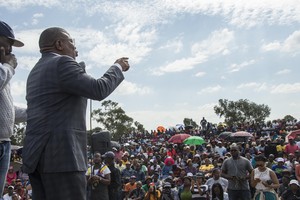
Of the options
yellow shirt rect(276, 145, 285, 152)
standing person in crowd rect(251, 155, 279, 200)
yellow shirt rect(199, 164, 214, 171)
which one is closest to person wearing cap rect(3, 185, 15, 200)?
yellow shirt rect(199, 164, 214, 171)

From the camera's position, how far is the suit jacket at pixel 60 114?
7.86 feet

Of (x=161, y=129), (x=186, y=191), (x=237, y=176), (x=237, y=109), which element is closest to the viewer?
(x=237, y=176)

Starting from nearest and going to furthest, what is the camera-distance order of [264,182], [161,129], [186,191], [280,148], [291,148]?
[264,182]
[186,191]
[291,148]
[280,148]
[161,129]

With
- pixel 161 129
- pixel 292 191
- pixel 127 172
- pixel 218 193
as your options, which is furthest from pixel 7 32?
pixel 161 129

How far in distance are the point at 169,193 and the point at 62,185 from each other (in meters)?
8.38

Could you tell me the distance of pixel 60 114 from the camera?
244cm

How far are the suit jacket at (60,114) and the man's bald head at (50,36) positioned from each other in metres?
0.13

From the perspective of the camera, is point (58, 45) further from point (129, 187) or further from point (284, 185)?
point (129, 187)

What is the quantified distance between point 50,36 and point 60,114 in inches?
21.9

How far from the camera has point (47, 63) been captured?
2.55m

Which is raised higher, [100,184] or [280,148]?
[280,148]

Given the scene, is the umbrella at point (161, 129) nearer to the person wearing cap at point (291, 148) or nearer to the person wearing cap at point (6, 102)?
the person wearing cap at point (291, 148)

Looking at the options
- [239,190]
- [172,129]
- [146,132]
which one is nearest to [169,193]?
[239,190]

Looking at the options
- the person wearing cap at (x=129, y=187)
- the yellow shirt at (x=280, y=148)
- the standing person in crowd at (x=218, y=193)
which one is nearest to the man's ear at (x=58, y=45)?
the standing person in crowd at (x=218, y=193)
